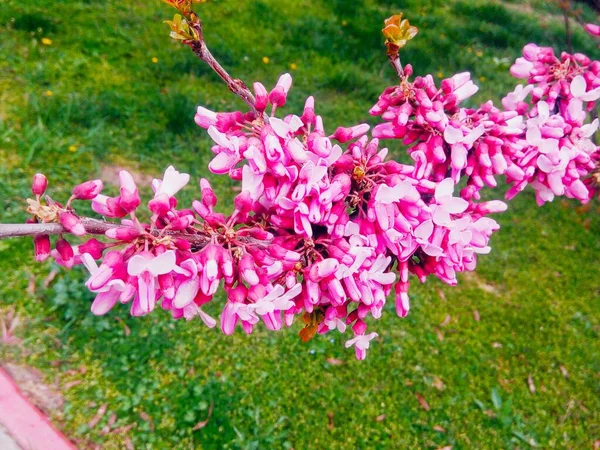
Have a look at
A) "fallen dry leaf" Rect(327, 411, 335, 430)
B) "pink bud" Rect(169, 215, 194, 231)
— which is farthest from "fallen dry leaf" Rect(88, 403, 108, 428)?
"pink bud" Rect(169, 215, 194, 231)

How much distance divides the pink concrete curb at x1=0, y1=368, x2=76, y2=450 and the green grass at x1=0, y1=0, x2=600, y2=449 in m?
0.10

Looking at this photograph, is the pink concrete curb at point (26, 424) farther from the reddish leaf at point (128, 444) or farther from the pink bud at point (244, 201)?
the pink bud at point (244, 201)

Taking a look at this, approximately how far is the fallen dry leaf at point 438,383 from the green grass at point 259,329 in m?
0.02

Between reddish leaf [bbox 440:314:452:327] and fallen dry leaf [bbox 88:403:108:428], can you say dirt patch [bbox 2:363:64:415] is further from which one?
reddish leaf [bbox 440:314:452:327]

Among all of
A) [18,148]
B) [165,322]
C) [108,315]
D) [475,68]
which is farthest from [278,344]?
[475,68]

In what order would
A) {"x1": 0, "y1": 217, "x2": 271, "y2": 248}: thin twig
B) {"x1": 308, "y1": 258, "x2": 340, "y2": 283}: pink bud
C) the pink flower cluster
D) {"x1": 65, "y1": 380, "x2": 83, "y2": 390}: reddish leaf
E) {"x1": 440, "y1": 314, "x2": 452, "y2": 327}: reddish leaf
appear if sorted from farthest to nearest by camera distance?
{"x1": 440, "y1": 314, "x2": 452, "y2": 327}: reddish leaf
{"x1": 65, "y1": 380, "x2": 83, "y2": 390}: reddish leaf
the pink flower cluster
{"x1": 308, "y1": 258, "x2": 340, "y2": 283}: pink bud
{"x1": 0, "y1": 217, "x2": 271, "y2": 248}: thin twig

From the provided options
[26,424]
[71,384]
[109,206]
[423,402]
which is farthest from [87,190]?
[423,402]

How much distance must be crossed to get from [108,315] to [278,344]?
97cm

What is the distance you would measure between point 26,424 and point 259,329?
1.27 meters

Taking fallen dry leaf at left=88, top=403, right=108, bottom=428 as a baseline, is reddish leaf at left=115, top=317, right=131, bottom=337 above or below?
above

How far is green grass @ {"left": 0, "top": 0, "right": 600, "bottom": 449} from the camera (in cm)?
262

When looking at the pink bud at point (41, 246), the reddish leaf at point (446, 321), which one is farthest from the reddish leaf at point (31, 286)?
the reddish leaf at point (446, 321)

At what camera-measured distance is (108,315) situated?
2.83 m

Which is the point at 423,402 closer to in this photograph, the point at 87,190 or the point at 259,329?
the point at 259,329
